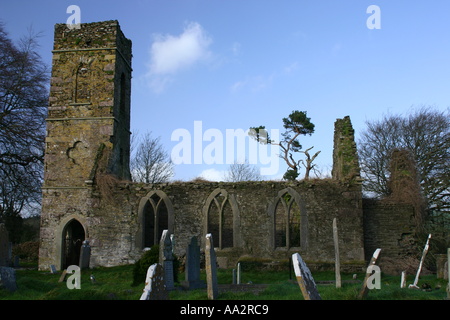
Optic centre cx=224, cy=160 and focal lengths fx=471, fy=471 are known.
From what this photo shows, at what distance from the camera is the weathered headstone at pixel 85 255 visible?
61.1 ft

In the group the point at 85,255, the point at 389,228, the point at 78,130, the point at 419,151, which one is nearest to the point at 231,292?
the point at 85,255

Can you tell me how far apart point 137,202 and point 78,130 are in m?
4.71

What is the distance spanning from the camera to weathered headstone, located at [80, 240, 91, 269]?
733 inches

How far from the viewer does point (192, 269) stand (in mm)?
13008

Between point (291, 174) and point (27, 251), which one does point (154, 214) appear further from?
point (291, 174)

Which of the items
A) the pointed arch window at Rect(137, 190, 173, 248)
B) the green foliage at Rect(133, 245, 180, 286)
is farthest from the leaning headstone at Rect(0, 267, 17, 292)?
the pointed arch window at Rect(137, 190, 173, 248)

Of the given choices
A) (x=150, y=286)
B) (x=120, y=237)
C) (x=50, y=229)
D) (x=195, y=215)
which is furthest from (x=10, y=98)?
(x=150, y=286)

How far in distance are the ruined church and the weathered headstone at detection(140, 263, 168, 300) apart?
1254cm

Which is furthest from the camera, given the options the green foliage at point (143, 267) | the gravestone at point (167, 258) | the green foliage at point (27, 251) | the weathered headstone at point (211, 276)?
the green foliage at point (27, 251)

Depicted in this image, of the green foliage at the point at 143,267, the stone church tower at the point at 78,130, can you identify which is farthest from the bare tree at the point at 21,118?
the green foliage at the point at 143,267

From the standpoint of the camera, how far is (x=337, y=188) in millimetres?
19156

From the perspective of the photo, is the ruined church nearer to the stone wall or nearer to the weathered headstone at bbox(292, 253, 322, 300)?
the stone wall

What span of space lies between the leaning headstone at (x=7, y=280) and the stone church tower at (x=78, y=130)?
32.1 feet

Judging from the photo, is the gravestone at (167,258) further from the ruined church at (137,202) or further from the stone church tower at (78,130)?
the stone church tower at (78,130)
